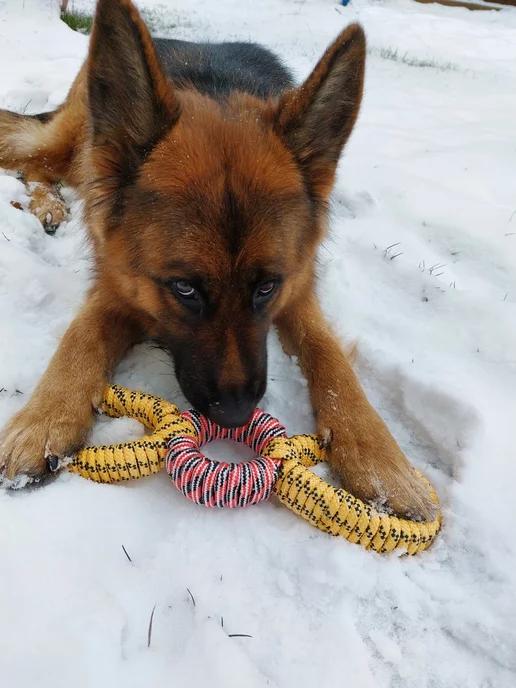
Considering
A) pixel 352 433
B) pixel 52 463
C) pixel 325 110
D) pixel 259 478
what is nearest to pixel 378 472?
pixel 352 433

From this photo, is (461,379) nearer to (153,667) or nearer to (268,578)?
(268,578)

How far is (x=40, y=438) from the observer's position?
81.7 inches

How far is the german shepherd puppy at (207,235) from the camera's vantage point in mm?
2076

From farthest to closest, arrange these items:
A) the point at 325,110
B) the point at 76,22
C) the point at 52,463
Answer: the point at 76,22
the point at 325,110
the point at 52,463

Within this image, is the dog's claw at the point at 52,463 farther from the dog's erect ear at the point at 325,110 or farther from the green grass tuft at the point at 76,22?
the green grass tuft at the point at 76,22

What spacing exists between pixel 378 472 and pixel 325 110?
4.96 feet

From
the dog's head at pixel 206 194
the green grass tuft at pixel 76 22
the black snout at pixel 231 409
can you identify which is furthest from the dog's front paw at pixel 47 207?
the green grass tuft at pixel 76 22

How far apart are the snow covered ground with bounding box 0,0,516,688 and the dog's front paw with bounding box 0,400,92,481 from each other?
0.09 metres

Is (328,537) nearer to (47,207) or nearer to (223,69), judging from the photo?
(223,69)

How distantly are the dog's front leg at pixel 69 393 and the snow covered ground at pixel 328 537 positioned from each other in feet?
0.37

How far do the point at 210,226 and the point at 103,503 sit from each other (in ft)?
3.47

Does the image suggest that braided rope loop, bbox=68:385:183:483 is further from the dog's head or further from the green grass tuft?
the green grass tuft

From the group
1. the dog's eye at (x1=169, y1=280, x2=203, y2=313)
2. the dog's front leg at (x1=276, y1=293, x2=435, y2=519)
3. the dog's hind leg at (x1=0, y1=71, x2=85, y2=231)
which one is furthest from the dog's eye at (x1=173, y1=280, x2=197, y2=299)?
the dog's hind leg at (x1=0, y1=71, x2=85, y2=231)

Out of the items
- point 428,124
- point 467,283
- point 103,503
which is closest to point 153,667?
point 103,503
